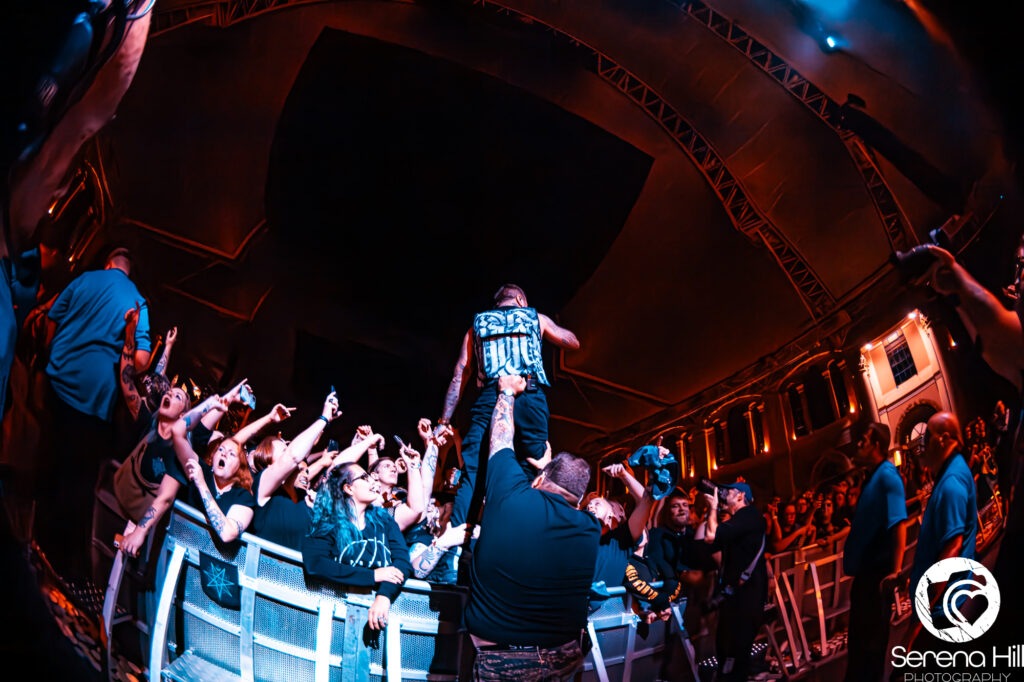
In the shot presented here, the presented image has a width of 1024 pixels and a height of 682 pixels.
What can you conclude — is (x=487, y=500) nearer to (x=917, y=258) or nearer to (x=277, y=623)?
(x=277, y=623)

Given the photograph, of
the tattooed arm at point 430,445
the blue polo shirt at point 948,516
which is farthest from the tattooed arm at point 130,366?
the blue polo shirt at point 948,516

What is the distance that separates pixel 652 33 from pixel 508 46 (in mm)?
433

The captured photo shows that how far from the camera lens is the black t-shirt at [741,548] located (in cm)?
238

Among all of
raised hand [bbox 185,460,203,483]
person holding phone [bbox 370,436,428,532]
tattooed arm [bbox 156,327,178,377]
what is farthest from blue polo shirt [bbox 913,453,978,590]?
tattooed arm [bbox 156,327,178,377]

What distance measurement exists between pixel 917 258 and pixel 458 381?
143 centimetres

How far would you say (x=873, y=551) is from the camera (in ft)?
7.91

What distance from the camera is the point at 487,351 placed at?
2361 mm

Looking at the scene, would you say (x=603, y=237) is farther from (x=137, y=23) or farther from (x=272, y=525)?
(x=137, y=23)

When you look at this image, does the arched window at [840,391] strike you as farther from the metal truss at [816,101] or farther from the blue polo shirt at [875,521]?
the metal truss at [816,101]

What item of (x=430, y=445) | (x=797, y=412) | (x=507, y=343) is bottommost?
(x=430, y=445)

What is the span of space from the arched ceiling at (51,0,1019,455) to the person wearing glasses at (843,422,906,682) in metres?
0.35

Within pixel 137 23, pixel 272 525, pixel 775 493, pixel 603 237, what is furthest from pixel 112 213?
pixel 775 493

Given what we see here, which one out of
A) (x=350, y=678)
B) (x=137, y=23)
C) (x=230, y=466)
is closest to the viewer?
(x=350, y=678)

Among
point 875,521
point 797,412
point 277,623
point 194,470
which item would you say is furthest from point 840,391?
point 194,470
